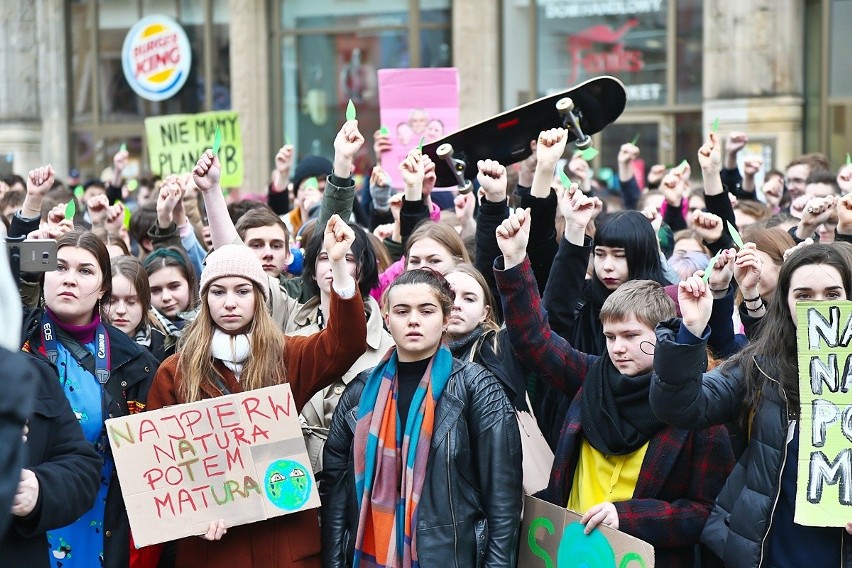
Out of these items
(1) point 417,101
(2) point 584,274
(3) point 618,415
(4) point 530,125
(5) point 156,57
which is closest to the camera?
(3) point 618,415

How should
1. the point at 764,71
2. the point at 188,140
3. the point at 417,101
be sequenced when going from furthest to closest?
the point at 764,71, the point at 188,140, the point at 417,101

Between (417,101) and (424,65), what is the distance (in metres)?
7.12

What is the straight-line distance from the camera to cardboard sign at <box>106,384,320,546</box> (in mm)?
3904

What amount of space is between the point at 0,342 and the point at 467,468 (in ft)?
6.48

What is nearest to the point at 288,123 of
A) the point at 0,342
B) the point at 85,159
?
the point at 85,159

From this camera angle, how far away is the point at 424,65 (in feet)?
52.5

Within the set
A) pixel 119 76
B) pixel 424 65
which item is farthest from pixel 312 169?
pixel 119 76

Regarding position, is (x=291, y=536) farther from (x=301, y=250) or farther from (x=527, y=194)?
(x=301, y=250)

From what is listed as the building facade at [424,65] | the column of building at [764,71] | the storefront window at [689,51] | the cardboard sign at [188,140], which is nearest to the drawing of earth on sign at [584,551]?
the cardboard sign at [188,140]

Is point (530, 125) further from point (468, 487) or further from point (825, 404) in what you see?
point (825, 404)

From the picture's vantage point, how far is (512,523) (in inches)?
149

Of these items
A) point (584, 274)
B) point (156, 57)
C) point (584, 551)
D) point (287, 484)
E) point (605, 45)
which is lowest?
point (584, 551)

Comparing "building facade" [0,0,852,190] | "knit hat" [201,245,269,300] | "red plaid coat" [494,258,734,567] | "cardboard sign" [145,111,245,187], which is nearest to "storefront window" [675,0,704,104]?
"building facade" [0,0,852,190]

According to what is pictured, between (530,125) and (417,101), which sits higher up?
(417,101)
